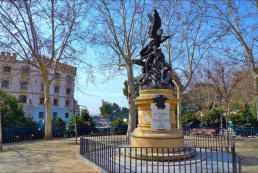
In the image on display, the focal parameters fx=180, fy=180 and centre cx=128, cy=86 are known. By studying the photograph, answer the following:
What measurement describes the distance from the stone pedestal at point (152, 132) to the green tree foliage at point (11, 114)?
11.0 meters

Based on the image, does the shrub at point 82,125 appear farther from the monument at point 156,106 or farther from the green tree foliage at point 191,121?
the monument at point 156,106

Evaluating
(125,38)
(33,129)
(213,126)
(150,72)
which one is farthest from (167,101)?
(213,126)

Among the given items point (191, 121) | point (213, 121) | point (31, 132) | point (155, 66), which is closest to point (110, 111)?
point (191, 121)

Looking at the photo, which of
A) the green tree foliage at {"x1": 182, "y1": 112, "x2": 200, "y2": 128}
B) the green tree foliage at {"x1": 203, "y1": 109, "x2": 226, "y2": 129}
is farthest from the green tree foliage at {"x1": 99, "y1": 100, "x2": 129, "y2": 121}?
the green tree foliage at {"x1": 203, "y1": 109, "x2": 226, "y2": 129}

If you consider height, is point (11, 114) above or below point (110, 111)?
above

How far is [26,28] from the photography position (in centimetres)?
1352

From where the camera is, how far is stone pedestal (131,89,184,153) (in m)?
6.66

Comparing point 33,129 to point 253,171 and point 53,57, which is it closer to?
point 53,57

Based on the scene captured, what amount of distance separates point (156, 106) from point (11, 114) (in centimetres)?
1216

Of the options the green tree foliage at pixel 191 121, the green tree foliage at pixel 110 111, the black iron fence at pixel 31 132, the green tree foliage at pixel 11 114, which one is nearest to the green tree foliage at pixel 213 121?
the green tree foliage at pixel 191 121

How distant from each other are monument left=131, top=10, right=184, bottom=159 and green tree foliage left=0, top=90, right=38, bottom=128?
10.9 meters

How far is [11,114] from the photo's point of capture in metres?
13.7

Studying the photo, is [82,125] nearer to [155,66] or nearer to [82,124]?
[82,124]

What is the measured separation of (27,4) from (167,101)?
1223 centimetres
